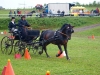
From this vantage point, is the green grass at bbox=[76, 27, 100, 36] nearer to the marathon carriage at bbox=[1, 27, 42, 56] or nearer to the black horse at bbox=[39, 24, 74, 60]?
the marathon carriage at bbox=[1, 27, 42, 56]

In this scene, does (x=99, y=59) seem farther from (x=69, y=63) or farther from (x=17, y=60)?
(x=17, y=60)

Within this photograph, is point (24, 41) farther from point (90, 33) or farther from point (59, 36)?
point (90, 33)

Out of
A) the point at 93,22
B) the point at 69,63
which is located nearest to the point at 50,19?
the point at 93,22

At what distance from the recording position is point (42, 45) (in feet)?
59.8

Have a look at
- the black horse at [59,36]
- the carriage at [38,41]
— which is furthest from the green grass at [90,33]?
the black horse at [59,36]

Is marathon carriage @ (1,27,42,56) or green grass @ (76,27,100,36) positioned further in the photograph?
green grass @ (76,27,100,36)

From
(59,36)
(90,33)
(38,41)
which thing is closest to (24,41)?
(38,41)

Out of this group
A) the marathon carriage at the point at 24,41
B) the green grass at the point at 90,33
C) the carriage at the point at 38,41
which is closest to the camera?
the carriage at the point at 38,41

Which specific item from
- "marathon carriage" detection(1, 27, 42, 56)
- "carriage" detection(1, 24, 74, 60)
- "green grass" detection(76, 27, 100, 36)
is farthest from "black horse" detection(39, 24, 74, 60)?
"green grass" detection(76, 27, 100, 36)

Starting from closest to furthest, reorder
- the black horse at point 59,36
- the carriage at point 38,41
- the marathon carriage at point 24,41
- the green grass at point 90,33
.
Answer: the black horse at point 59,36, the carriage at point 38,41, the marathon carriage at point 24,41, the green grass at point 90,33

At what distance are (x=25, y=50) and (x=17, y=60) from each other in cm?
112

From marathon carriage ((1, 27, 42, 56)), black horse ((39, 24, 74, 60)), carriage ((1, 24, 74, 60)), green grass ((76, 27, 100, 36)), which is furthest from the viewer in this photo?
green grass ((76, 27, 100, 36))

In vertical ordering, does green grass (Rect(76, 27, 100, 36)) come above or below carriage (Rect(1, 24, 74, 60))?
below

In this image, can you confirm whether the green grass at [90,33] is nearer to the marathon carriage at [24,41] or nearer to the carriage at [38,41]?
the carriage at [38,41]
